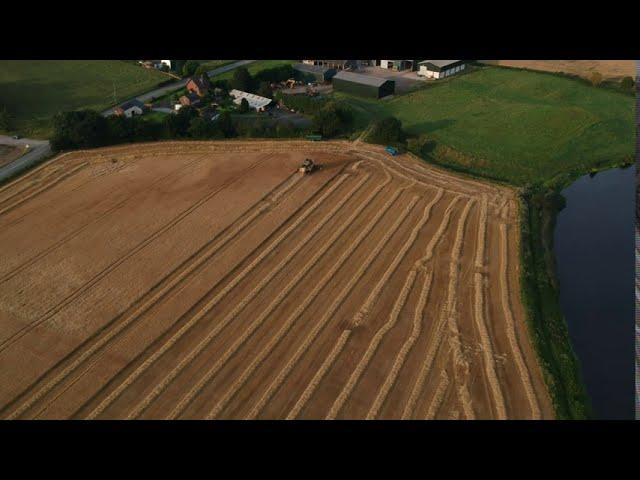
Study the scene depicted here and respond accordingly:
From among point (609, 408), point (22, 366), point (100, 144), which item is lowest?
point (609, 408)

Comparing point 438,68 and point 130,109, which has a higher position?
point 438,68

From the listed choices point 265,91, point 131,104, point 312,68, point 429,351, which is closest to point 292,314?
point 429,351

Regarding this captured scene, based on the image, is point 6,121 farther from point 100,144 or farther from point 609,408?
point 609,408

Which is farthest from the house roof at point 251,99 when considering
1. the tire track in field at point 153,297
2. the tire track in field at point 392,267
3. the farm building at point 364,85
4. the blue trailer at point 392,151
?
the tire track in field at point 392,267

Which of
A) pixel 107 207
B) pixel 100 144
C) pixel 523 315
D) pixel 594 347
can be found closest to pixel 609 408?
pixel 594 347

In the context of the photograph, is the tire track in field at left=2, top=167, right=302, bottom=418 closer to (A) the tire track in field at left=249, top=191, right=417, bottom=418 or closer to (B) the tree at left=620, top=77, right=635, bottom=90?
(A) the tire track in field at left=249, top=191, right=417, bottom=418

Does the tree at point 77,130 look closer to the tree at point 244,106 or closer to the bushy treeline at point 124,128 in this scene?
the bushy treeline at point 124,128

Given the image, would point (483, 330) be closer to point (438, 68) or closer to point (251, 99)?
point (251, 99)
